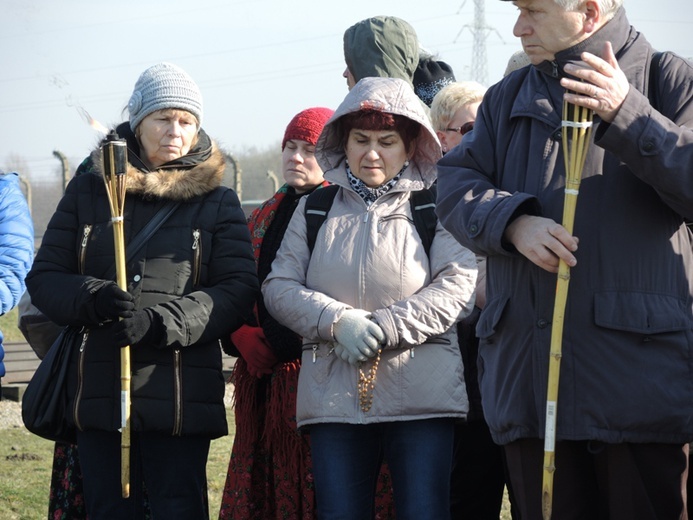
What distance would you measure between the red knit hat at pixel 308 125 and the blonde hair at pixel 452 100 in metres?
0.53

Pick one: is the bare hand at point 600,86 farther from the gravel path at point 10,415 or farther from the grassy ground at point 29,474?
the gravel path at point 10,415

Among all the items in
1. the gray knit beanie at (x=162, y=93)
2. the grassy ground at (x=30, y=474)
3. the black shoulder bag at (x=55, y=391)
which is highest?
the gray knit beanie at (x=162, y=93)

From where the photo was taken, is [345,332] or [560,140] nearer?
[560,140]

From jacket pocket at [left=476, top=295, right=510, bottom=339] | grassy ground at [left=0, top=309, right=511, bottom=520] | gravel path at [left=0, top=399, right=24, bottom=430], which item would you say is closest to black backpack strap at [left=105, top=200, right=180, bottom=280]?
jacket pocket at [left=476, top=295, right=510, bottom=339]

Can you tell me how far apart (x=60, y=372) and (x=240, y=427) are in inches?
Result: 37.0

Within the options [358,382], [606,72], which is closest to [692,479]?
[358,382]

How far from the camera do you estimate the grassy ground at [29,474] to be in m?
6.27

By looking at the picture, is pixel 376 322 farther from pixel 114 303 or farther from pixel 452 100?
pixel 452 100

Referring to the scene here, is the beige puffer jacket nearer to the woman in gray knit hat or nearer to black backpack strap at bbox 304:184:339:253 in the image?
black backpack strap at bbox 304:184:339:253

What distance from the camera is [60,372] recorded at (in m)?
4.29

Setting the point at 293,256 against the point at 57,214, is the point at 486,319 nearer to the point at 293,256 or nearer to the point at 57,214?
the point at 293,256

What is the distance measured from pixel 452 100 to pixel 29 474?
3.90 m

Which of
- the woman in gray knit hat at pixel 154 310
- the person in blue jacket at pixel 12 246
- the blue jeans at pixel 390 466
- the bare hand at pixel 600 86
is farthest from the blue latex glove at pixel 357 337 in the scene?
the person in blue jacket at pixel 12 246

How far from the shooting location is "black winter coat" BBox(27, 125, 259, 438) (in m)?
4.21
